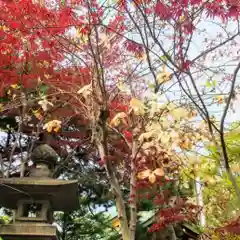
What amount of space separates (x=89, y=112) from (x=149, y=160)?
81cm

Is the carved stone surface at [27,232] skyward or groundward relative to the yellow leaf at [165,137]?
skyward

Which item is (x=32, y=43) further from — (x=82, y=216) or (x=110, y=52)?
(x=82, y=216)

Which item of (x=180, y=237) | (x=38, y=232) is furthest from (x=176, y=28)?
(x=180, y=237)

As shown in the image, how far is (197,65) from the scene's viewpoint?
3.61 metres

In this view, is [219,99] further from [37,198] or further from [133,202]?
[37,198]

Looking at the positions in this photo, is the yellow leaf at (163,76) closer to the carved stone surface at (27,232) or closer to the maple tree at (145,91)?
the maple tree at (145,91)

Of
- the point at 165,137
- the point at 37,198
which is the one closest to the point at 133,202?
the point at 165,137

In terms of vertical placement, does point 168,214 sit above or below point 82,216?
below

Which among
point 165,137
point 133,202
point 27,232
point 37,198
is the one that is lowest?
point 133,202

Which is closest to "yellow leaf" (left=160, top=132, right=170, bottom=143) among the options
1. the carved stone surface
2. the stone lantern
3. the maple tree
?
the maple tree

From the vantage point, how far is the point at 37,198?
5.66 m

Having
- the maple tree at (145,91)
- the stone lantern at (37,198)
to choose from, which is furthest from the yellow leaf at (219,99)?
the stone lantern at (37,198)

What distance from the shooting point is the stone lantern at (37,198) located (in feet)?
17.3

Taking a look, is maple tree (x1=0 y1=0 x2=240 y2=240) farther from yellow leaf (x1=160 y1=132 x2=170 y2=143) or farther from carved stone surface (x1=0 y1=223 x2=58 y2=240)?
carved stone surface (x1=0 y1=223 x2=58 y2=240)
